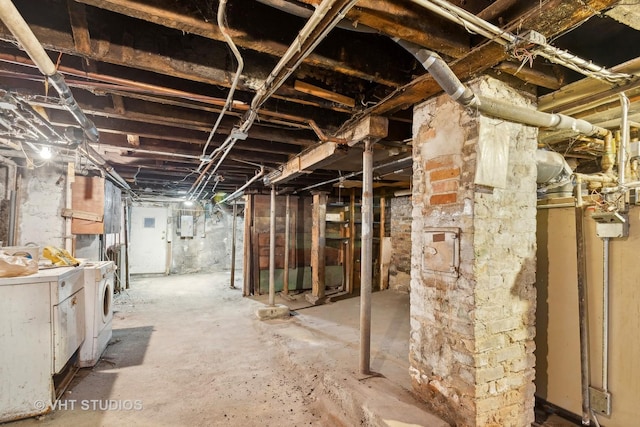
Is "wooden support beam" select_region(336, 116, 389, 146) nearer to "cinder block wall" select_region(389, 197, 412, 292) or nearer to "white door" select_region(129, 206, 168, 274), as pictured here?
"cinder block wall" select_region(389, 197, 412, 292)

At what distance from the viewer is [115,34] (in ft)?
4.89

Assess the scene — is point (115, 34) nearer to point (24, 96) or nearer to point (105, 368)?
point (24, 96)

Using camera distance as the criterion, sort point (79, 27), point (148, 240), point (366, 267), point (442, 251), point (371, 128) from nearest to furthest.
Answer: point (79, 27) < point (442, 251) < point (371, 128) < point (366, 267) < point (148, 240)

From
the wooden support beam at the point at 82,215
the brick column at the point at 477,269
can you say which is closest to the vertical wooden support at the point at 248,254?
the wooden support beam at the point at 82,215

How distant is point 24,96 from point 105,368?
2.31 m

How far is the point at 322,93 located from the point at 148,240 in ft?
25.9

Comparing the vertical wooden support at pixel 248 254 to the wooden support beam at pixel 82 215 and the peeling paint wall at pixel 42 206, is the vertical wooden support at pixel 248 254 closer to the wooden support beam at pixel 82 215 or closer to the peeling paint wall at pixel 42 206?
the wooden support beam at pixel 82 215

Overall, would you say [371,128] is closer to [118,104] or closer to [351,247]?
[118,104]

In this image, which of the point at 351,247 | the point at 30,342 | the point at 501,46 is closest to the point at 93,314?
the point at 30,342

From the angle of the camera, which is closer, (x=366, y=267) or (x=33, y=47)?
(x=33, y=47)

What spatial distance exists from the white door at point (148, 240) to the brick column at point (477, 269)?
8.05 metres

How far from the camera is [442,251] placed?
1711 millimetres

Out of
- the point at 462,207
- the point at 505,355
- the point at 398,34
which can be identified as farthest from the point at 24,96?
the point at 505,355

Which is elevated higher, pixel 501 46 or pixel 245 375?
pixel 501 46
